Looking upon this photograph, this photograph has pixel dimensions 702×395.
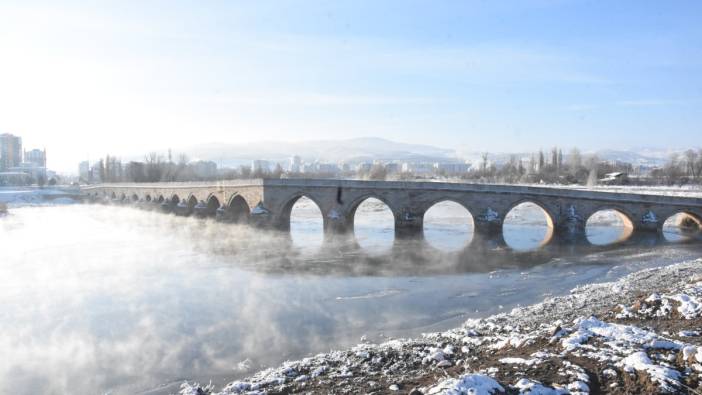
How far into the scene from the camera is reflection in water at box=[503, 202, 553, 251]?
2387 centimetres

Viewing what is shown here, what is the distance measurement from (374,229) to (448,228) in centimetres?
441

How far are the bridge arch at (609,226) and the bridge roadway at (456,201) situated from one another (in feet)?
0.36

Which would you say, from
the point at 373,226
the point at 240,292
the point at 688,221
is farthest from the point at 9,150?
the point at 688,221

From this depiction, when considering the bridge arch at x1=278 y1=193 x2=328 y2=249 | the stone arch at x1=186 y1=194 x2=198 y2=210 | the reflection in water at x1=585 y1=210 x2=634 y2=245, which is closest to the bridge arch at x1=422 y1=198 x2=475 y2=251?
the bridge arch at x1=278 y1=193 x2=328 y2=249

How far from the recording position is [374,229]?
101ft

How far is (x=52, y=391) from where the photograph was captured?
8273 millimetres

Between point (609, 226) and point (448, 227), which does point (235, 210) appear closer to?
point (448, 227)

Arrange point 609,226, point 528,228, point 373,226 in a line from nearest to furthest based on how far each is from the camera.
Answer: point 528,228
point 609,226
point 373,226

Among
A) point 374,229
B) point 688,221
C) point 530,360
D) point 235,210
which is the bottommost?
point 374,229

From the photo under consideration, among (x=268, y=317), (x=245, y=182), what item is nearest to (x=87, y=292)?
(x=268, y=317)

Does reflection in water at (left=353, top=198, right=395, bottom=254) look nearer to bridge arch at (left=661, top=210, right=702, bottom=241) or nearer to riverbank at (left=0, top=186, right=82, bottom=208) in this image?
bridge arch at (left=661, top=210, right=702, bottom=241)

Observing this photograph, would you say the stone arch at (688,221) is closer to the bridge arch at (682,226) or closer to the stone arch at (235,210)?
the bridge arch at (682,226)

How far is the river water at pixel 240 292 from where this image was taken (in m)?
9.41

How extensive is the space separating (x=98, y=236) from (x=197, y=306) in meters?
20.2
